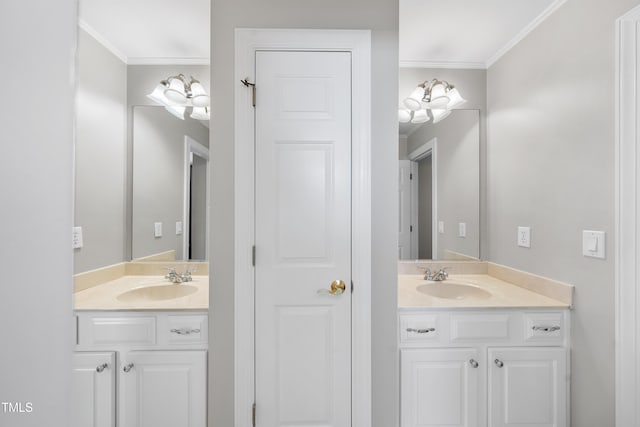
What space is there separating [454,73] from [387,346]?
1882 millimetres

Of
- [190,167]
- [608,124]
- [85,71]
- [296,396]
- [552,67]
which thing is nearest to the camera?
[608,124]

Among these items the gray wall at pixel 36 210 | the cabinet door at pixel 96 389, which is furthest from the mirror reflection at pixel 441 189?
the gray wall at pixel 36 210

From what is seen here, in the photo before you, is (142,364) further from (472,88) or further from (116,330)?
(472,88)

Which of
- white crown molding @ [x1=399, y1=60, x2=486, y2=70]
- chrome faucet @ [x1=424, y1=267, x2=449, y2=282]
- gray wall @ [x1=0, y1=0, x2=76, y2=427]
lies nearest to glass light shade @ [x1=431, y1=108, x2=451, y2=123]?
white crown molding @ [x1=399, y1=60, x2=486, y2=70]

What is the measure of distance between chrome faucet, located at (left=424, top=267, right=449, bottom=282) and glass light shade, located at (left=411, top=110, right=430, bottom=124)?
40.5 inches

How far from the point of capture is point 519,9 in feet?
5.53

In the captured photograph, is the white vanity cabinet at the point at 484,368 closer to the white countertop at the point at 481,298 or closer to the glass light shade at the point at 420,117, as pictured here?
the white countertop at the point at 481,298

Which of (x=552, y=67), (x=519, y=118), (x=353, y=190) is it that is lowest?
(x=353, y=190)

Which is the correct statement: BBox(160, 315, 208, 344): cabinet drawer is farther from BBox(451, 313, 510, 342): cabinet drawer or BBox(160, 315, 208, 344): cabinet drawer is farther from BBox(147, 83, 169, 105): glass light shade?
BBox(147, 83, 169, 105): glass light shade

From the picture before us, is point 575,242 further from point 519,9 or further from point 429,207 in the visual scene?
point 519,9

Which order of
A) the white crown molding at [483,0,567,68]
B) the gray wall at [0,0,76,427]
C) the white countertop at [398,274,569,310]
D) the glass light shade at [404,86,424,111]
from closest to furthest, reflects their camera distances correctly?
the gray wall at [0,0,76,427] < the white countertop at [398,274,569,310] < the white crown molding at [483,0,567,68] < the glass light shade at [404,86,424,111]

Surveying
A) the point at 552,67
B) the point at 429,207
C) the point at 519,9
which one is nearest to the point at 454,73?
the point at 519,9

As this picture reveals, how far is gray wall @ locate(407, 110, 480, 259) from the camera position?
2.14m

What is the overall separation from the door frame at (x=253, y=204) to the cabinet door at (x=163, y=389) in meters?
0.19
